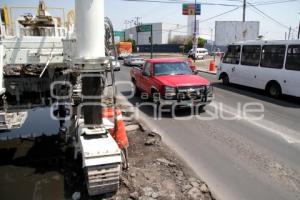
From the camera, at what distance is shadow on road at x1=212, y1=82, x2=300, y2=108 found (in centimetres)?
1228

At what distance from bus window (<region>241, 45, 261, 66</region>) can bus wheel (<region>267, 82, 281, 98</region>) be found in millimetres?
1434

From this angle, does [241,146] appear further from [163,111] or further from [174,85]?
[163,111]

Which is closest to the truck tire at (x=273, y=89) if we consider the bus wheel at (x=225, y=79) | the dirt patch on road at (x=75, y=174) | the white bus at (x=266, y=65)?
the white bus at (x=266, y=65)

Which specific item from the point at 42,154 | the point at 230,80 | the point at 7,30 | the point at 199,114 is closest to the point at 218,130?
the point at 199,114

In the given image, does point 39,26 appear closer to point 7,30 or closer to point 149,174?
point 7,30

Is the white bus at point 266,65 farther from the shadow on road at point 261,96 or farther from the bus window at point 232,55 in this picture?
the shadow on road at point 261,96

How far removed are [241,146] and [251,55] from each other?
9060 millimetres

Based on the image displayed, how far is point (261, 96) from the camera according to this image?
13875 mm

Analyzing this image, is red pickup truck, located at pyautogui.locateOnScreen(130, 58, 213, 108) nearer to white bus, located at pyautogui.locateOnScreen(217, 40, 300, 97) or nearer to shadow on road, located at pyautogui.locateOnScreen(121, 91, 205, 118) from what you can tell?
shadow on road, located at pyautogui.locateOnScreen(121, 91, 205, 118)

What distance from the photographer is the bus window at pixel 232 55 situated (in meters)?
16.2

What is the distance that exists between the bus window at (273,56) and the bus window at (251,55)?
1.27ft

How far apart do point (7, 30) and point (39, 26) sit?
94 centimetres

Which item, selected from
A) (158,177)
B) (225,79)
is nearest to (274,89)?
(225,79)

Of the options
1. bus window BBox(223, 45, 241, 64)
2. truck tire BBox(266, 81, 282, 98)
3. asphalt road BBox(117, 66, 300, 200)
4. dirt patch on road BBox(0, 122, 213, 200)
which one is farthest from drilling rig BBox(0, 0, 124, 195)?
bus window BBox(223, 45, 241, 64)
